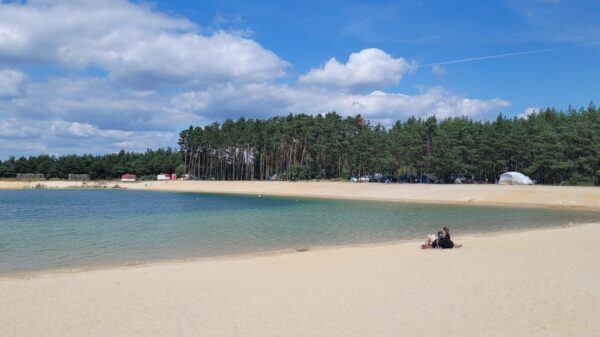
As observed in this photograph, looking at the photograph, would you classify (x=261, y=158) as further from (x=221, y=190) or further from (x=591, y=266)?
(x=591, y=266)

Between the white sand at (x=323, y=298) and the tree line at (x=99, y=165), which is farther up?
the tree line at (x=99, y=165)

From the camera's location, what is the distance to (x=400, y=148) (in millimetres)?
88750

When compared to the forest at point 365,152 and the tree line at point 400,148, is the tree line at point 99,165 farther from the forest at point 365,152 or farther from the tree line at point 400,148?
the tree line at point 400,148

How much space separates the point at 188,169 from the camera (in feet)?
440

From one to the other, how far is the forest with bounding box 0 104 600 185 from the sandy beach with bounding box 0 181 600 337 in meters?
58.4

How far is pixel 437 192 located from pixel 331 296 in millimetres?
53484

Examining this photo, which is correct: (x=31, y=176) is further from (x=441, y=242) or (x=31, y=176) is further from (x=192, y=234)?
(x=441, y=242)

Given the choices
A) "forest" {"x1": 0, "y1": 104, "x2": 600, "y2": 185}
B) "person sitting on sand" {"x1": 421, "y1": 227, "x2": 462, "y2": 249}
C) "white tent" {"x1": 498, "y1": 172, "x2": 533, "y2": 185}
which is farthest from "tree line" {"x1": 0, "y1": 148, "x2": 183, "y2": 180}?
"person sitting on sand" {"x1": 421, "y1": 227, "x2": 462, "y2": 249}

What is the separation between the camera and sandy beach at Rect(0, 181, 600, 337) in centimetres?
831

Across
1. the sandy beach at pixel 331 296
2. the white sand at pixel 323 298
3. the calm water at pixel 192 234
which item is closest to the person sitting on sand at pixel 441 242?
the sandy beach at pixel 331 296

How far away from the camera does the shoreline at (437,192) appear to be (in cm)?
4855

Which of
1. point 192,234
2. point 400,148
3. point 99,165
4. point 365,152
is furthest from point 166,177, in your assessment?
point 192,234

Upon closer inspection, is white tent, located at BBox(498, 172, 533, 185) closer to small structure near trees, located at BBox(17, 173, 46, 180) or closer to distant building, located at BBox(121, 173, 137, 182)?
distant building, located at BBox(121, 173, 137, 182)

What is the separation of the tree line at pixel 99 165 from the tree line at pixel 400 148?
13950 millimetres
